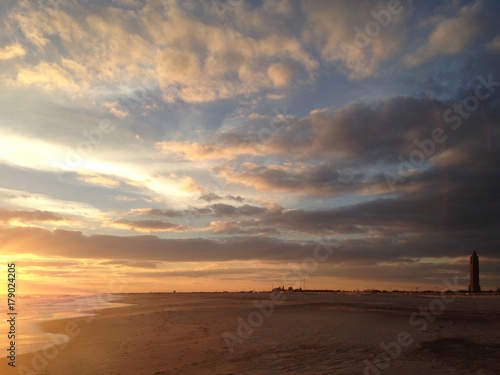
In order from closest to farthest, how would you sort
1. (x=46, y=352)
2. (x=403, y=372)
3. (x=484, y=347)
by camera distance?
(x=403, y=372) < (x=484, y=347) < (x=46, y=352)

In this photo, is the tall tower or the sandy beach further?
the tall tower

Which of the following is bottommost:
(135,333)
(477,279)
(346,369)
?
(477,279)

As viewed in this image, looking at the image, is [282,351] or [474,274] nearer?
[282,351]

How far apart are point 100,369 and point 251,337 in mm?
9423

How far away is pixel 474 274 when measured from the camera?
14738cm

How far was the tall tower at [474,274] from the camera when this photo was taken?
141625mm

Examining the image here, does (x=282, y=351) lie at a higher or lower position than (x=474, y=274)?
higher

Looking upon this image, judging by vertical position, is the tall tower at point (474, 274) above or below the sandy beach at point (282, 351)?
below

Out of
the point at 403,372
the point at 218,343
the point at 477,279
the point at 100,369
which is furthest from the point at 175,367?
the point at 477,279

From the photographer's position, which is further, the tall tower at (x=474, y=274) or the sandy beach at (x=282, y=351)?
the tall tower at (x=474, y=274)

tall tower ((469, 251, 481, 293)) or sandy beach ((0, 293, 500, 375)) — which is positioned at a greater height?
sandy beach ((0, 293, 500, 375))

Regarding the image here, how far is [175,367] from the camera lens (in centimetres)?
1490

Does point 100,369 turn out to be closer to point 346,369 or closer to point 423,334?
point 346,369

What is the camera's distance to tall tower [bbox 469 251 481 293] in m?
142
